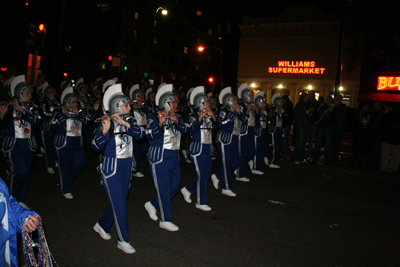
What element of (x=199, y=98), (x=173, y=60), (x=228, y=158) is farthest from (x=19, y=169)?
(x=173, y=60)

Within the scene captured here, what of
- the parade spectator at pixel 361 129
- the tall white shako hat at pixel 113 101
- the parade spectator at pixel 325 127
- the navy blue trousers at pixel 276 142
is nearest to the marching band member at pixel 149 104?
the navy blue trousers at pixel 276 142

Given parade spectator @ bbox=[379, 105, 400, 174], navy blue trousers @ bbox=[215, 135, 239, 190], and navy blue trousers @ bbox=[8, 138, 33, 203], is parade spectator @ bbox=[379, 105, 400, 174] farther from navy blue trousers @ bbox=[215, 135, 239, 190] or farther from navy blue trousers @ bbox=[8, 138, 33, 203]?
navy blue trousers @ bbox=[8, 138, 33, 203]

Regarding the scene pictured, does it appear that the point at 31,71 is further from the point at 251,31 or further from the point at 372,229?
the point at 251,31

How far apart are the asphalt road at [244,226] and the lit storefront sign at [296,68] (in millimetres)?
30795

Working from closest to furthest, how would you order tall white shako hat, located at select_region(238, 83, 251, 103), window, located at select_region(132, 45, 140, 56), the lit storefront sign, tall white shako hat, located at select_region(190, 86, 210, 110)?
1. tall white shako hat, located at select_region(190, 86, 210, 110)
2. tall white shako hat, located at select_region(238, 83, 251, 103)
3. the lit storefront sign
4. window, located at select_region(132, 45, 140, 56)

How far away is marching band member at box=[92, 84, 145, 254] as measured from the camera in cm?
407

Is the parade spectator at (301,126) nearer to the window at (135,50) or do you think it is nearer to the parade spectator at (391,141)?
the parade spectator at (391,141)

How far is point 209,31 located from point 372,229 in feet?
186

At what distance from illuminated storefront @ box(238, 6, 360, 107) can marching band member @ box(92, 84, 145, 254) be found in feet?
113

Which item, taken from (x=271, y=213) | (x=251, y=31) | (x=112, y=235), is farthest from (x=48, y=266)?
(x=251, y=31)

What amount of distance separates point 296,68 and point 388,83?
66.4 ft

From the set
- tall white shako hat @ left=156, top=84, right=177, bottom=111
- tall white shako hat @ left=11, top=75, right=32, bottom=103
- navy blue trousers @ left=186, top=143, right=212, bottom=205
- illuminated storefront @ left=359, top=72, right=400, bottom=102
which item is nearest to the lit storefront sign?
illuminated storefront @ left=359, top=72, right=400, bottom=102

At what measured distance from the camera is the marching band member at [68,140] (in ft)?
20.6

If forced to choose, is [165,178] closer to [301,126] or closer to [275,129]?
[275,129]
